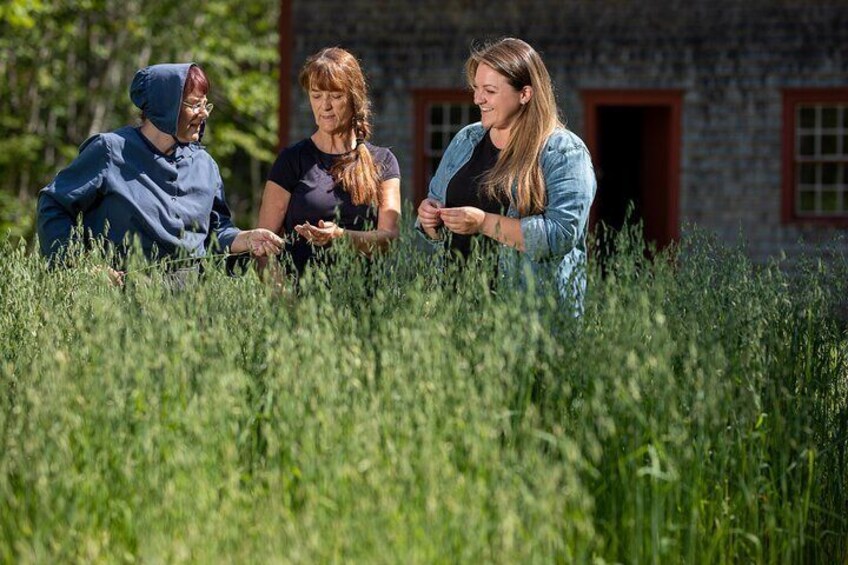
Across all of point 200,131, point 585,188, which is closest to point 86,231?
point 200,131

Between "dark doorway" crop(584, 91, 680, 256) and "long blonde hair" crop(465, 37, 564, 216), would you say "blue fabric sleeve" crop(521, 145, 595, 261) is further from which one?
"dark doorway" crop(584, 91, 680, 256)

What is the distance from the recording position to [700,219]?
14.6m

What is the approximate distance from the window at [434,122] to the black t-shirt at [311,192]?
9.30 metres

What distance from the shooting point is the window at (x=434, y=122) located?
15023mm

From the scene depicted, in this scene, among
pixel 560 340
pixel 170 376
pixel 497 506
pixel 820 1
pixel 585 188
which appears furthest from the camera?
pixel 820 1

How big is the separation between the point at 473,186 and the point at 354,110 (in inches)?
25.6

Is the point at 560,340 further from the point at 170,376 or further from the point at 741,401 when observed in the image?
the point at 170,376

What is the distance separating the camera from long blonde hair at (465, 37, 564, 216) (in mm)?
4820

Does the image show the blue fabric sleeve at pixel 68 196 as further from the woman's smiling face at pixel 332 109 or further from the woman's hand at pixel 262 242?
the woman's smiling face at pixel 332 109

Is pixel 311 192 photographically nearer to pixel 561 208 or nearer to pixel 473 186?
pixel 473 186

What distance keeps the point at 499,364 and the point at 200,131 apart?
2.18 metres

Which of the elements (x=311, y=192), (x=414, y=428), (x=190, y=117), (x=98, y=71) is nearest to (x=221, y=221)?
(x=311, y=192)

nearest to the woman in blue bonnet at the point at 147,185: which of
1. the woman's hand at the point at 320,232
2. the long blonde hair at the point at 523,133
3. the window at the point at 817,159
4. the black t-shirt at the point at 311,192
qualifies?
the woman's hand at the point at 320,232

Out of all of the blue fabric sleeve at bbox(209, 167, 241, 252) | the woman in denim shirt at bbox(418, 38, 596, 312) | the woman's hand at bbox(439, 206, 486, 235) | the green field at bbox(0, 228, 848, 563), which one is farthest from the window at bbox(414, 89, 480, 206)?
the green field at bbox(0, 228, 848, 563)
